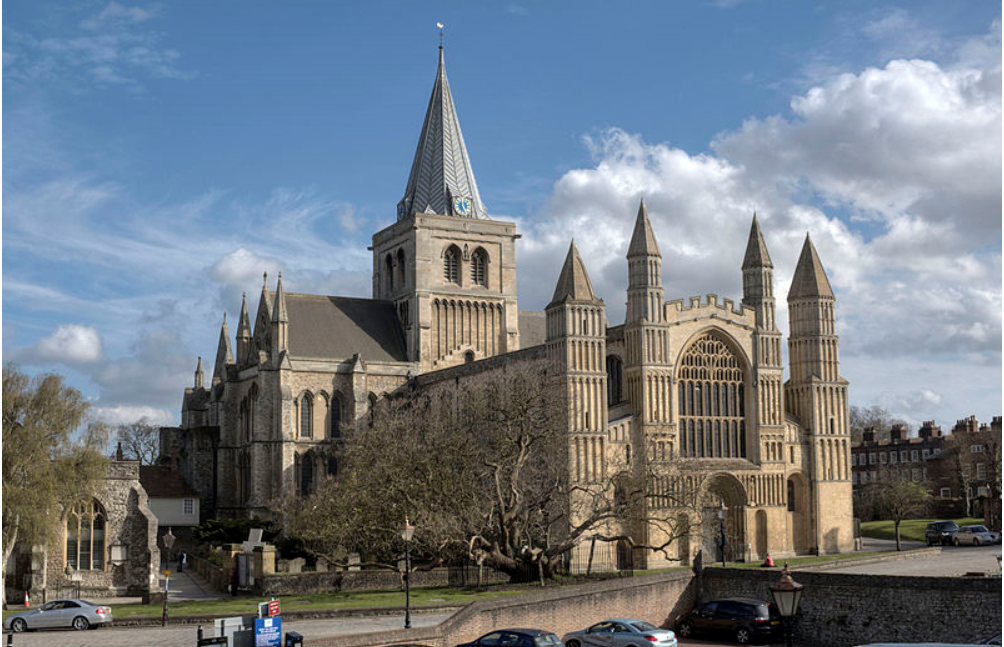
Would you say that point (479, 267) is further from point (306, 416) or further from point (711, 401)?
point (711, 401)

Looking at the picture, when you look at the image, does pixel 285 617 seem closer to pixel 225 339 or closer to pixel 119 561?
pixel 119 561

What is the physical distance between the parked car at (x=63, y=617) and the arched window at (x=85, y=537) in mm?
10687

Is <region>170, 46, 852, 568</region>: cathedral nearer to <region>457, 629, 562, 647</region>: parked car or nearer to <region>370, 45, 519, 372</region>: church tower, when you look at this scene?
<region>370, 45, 519, 372</region>: church tower

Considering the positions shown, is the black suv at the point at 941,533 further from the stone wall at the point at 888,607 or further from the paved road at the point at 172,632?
the paved road at the point at 172,632

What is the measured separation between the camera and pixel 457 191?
79812 mm

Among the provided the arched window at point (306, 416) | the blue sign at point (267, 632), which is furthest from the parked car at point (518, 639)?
the arched window at point (306, 416)

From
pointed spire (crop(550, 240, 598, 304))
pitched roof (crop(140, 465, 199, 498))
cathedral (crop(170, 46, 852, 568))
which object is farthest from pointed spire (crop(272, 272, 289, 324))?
pointed spire (crop(550, 240, 598, 304))

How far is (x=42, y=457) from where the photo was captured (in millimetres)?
41844

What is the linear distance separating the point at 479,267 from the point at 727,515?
89.1 feet

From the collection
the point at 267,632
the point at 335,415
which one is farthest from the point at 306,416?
the point at 267,632

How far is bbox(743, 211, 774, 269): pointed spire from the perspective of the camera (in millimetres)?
61812

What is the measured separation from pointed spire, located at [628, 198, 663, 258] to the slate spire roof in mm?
22826

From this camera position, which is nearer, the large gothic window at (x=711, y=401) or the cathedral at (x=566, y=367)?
the cathedral at (x=566, y=367)

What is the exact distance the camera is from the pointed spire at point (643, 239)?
5788 centimetres
